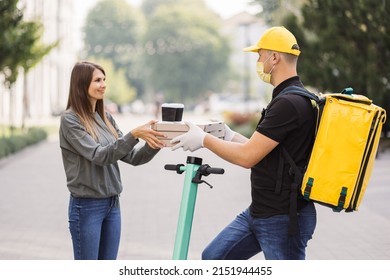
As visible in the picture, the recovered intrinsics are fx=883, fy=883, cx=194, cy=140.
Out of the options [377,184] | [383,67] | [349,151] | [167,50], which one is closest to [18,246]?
[349,151]

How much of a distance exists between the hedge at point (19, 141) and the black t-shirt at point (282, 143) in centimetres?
1718

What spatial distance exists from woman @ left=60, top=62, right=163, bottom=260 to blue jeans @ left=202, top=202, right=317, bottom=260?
0.73 metres

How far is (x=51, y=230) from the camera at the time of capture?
9984 millimetres

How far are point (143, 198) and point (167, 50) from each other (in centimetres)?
7866

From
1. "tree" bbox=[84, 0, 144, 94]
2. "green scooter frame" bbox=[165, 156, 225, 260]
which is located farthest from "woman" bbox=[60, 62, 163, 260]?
"tree" bbox=[84, 0, 144, 94]

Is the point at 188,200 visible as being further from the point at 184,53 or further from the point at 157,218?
the point at 184,53

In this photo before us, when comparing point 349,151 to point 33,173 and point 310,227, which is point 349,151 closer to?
point 310,227

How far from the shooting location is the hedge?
71.5 feet

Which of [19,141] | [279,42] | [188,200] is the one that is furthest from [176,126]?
[19,141]

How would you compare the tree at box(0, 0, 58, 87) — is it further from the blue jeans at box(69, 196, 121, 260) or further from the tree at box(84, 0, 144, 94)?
the tree at box(84, 0, 144, 94)

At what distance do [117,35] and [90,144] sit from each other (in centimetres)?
10452

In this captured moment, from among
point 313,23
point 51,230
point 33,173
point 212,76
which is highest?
point 313,23

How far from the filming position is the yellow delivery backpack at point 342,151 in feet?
13.5

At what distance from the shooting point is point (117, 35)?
108188mm
